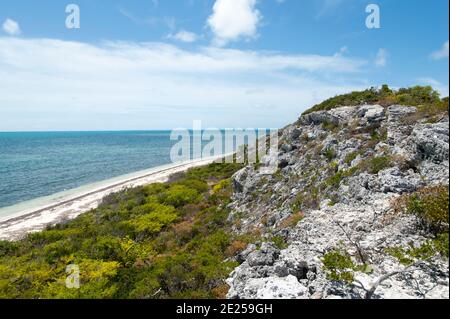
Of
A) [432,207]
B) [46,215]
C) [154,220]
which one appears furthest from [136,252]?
[46,215]

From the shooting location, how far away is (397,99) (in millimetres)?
24812

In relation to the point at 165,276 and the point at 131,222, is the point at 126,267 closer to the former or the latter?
the point at 165,276

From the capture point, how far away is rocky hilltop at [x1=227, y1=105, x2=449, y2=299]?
816cm

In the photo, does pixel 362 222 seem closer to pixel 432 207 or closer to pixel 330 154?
pixel 432 207

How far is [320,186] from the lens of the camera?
17.7 m

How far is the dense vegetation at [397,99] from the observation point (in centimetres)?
1810

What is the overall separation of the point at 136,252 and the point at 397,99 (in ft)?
78.3

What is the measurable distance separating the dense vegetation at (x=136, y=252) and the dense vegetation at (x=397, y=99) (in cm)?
1423

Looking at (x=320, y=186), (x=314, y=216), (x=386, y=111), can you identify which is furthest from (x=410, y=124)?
(x=314, y=216)

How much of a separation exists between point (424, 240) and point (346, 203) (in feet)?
A: 14.6

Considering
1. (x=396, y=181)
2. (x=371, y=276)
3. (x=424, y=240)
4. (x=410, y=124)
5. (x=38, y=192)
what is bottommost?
(x=38, y=192)

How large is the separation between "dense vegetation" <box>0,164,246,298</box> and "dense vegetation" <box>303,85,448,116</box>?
1423 cm

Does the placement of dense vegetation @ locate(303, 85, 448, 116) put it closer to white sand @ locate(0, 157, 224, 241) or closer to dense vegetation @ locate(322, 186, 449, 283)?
dense vegetation @ locate(322, 186, 449, 283)

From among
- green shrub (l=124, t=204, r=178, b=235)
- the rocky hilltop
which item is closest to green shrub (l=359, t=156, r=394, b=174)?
the rocky hilltop
